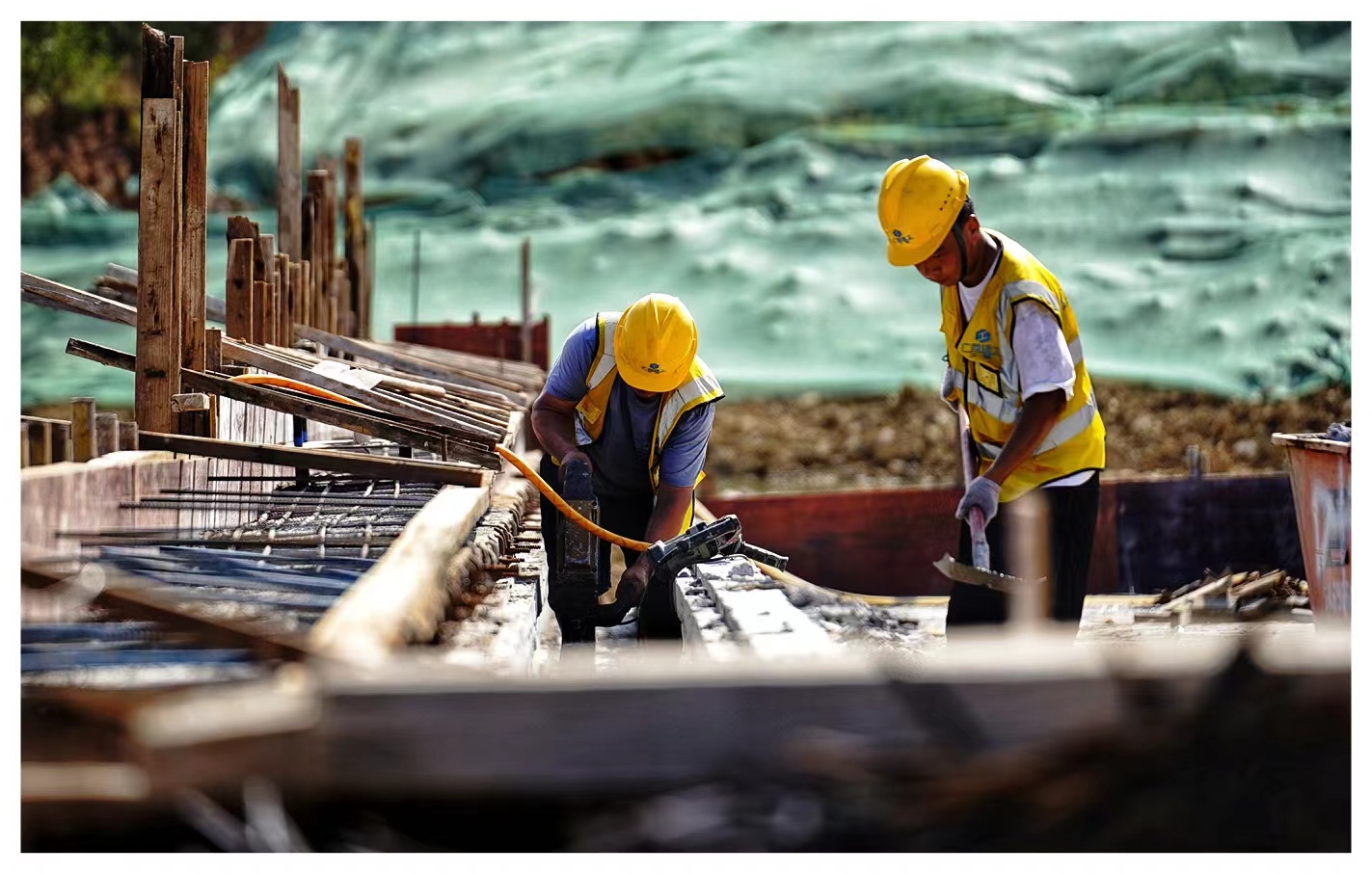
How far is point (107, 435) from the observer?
16.2ft

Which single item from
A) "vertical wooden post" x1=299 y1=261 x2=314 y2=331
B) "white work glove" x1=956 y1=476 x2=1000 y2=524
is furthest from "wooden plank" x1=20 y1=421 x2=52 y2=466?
"vertical wooden post" x1=299 y1=261 x2=314 y2=331

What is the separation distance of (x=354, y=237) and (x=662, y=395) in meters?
8.11

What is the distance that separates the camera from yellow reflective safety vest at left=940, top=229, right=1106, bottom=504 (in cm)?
461

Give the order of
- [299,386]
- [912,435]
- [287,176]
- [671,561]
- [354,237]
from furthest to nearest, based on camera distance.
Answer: [912,435] → [354,237] → [287,176] → [299,386] → [671,561]

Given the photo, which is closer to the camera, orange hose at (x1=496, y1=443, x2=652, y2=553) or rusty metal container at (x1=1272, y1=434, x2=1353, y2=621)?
orange hose at (x1=496, y1=443, x2=652, y2=553)

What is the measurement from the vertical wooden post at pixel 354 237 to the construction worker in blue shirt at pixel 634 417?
736 centimetres

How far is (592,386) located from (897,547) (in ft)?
18.3

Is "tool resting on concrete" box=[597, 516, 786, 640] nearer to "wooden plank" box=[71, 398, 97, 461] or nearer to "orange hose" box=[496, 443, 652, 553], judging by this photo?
"orange hose" box=[496, 443, 652, 553]

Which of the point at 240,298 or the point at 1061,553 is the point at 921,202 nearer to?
the point at 1061,553

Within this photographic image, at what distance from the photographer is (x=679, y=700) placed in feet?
7.90

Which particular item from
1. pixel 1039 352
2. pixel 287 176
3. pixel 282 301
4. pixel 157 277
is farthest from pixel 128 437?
pixel 287 176

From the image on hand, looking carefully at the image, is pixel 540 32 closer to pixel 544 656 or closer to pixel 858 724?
pixel 544 656

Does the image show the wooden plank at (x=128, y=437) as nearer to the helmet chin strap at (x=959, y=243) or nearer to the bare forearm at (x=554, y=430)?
the bare forearm at (x=554, y=430)

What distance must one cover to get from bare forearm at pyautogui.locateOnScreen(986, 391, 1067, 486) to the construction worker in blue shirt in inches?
56.7
